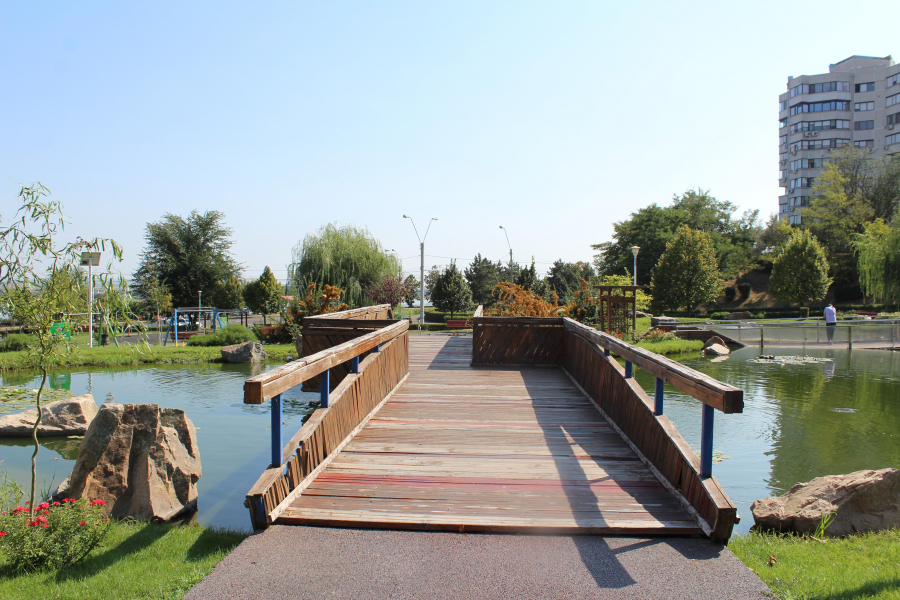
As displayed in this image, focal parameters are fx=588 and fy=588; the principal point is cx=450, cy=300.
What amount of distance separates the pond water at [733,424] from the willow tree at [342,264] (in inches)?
666

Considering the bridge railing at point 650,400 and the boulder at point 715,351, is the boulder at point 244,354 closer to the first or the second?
the bridge railing at point 650,400

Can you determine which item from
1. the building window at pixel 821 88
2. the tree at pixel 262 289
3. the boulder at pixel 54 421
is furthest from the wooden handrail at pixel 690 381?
the building window at pixel 821 88

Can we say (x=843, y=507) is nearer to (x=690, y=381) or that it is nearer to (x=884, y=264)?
(x=690, y=381)

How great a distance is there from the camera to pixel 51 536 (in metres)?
A: 4.23

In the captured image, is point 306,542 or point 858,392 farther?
point 858,392

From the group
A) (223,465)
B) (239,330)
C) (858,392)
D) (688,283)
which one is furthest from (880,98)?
(223,465)

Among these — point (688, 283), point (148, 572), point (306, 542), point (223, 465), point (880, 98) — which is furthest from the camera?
point (880, 98)

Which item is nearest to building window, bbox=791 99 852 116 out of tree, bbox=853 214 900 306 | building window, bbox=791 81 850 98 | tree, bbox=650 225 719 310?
building window, bbox=791 81 850 98

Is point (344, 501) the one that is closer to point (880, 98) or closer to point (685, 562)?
point (685, 562)

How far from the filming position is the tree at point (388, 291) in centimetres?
3634

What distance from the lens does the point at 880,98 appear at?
237 feet

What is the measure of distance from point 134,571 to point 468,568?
2.41 meters

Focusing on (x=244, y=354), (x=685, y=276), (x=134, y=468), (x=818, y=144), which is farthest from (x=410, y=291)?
(x=818, y=144)

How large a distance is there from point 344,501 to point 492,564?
1.29 metres
